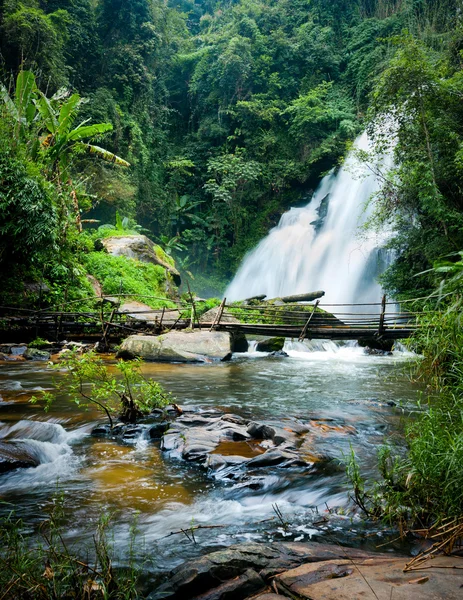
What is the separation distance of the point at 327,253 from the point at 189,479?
18.2m

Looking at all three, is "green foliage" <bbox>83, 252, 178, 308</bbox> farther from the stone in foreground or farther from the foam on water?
the stone in foreground

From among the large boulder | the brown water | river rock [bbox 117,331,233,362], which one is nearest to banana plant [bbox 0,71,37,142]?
the large boulder

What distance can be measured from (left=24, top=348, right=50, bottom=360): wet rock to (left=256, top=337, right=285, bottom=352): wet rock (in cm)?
617

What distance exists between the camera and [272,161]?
25.5 meters

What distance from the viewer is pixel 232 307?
37.1 feet

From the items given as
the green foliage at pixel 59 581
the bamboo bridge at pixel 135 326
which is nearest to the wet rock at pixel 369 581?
the green foliage at pixel 59 581

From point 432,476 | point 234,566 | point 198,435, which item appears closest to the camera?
point 234,566

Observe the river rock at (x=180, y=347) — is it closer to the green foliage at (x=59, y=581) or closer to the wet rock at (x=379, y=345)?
the wet rock at (x=379, y=345)

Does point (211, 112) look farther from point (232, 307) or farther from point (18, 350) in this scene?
point (18, 350)

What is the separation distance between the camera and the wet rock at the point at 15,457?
371 centimetres

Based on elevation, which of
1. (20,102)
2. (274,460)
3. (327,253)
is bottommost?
(274,460)

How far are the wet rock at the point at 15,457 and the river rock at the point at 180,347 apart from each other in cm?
543

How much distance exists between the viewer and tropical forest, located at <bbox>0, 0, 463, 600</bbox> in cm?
252

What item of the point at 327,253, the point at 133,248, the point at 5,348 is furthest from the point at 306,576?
the point at 327,253
